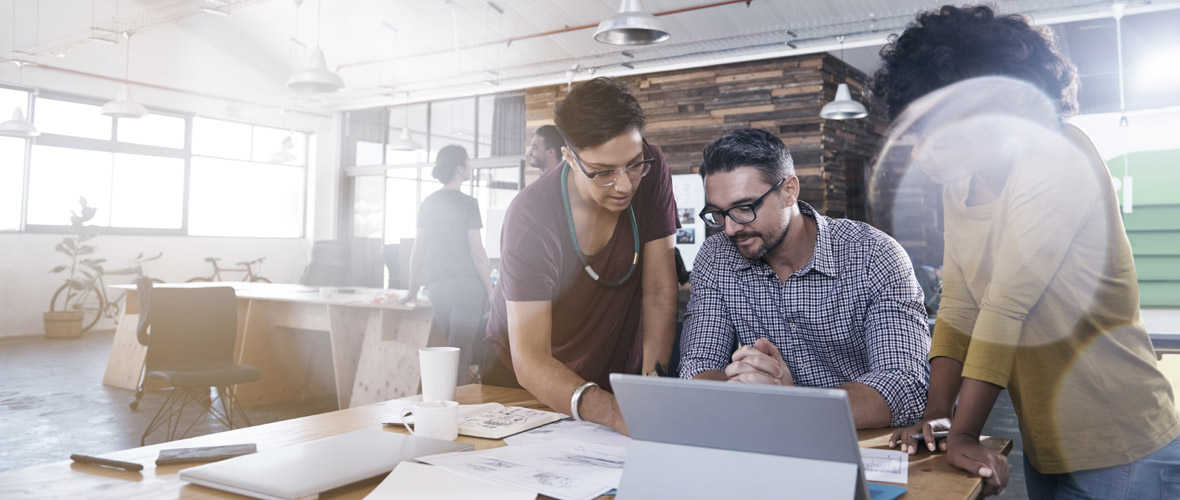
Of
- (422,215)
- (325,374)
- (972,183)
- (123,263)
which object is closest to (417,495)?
(972,183)

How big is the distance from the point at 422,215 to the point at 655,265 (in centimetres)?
255

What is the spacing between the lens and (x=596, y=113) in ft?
5.22

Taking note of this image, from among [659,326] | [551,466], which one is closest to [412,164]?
[659,326]

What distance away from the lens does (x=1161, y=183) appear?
5980 mm

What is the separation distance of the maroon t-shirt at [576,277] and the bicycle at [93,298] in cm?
887

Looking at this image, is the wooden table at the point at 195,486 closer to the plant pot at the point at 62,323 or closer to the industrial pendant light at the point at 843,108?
the industrial pendant light at the point at 843,108

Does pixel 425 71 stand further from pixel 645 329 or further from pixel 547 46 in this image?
pixel 645 329

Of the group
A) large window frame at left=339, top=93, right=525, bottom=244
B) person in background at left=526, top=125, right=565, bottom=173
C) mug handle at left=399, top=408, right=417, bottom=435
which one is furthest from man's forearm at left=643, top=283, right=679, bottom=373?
large window frame at left=339, top=93, right=525, bottom=244

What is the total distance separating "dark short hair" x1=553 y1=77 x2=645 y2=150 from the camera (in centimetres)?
159

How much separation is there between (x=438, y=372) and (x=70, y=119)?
10.2m

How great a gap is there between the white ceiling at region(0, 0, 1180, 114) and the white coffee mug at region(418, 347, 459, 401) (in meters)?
5.81

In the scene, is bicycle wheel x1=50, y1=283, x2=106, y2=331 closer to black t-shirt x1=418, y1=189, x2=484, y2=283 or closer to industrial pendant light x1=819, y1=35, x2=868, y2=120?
black t-shirt x1=418, y1=189, x2=484, y2=283

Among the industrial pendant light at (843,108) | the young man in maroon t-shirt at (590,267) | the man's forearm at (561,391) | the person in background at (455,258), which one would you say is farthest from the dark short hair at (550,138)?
the industrial pendant light at (843,108)

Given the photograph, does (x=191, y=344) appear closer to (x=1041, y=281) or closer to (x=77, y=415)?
(x=77, y=415)
